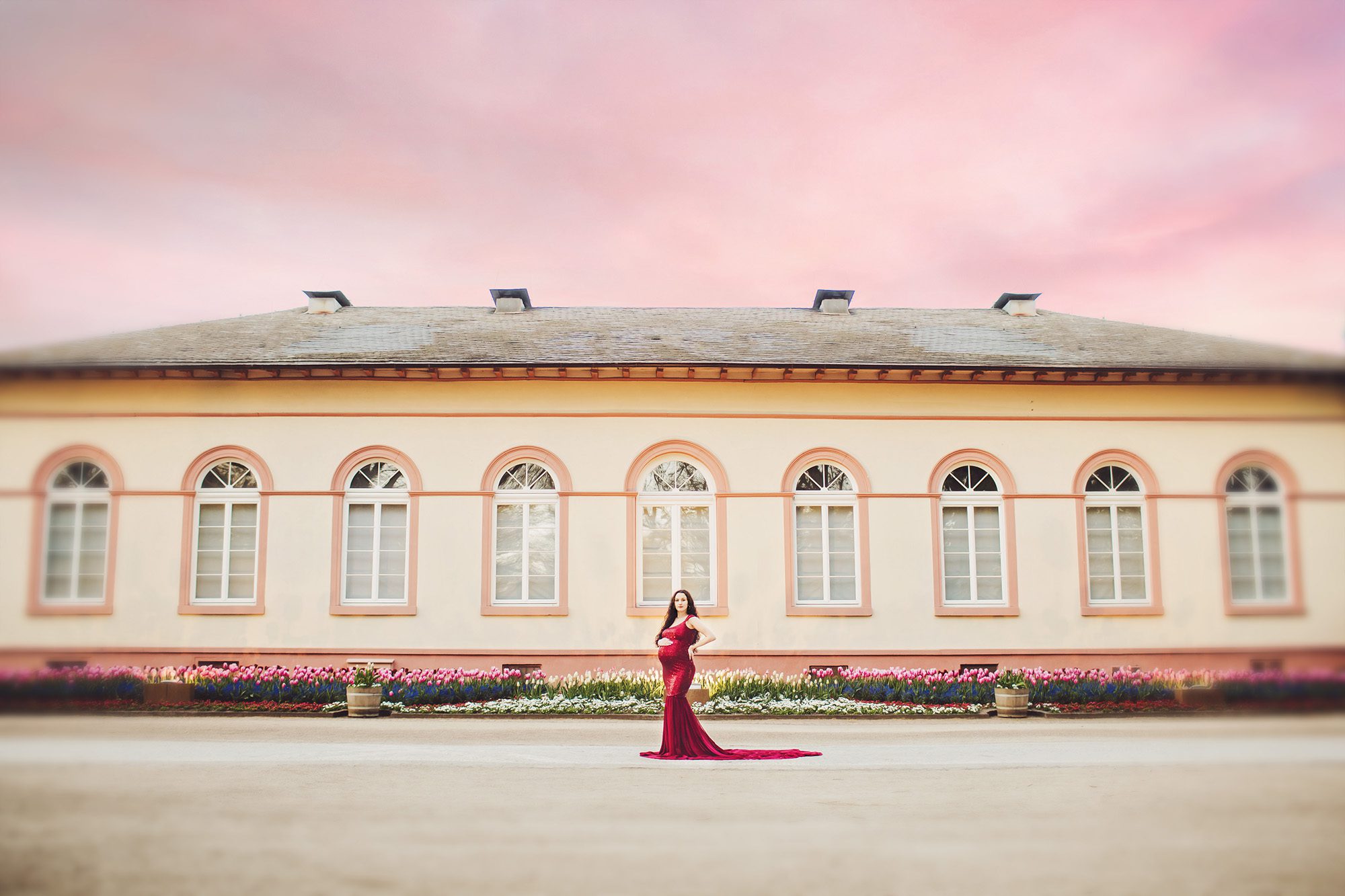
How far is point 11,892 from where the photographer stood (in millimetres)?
5164

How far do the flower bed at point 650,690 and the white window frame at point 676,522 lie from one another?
1545 millimetres

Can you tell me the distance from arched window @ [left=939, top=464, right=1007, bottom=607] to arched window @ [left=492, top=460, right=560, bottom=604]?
25.1 feet

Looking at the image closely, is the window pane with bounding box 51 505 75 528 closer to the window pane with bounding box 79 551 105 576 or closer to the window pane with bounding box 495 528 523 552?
the window pane with bounding box 79 551 105 576

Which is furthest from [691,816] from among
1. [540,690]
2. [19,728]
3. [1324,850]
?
Answer: [540,690]

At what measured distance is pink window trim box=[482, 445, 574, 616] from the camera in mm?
18641

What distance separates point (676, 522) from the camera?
62.8 feet

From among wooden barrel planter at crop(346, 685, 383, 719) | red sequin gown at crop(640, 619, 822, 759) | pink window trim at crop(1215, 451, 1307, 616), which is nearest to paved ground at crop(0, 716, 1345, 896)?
red sequin gown at crop(640, 619, 822, 759)

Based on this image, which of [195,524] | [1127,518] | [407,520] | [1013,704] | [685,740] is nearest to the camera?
[685,740]


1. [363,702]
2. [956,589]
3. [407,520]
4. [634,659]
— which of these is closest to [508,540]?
[407,520]

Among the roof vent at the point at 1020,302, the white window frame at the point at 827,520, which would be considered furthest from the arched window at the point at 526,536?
the roof vent at the point at 1020,302

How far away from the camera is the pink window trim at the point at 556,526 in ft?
61.2

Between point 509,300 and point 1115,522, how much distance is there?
1382 centimetres

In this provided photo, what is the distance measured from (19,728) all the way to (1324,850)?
728 centimetres

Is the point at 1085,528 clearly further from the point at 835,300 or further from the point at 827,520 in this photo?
the point at 835,300
